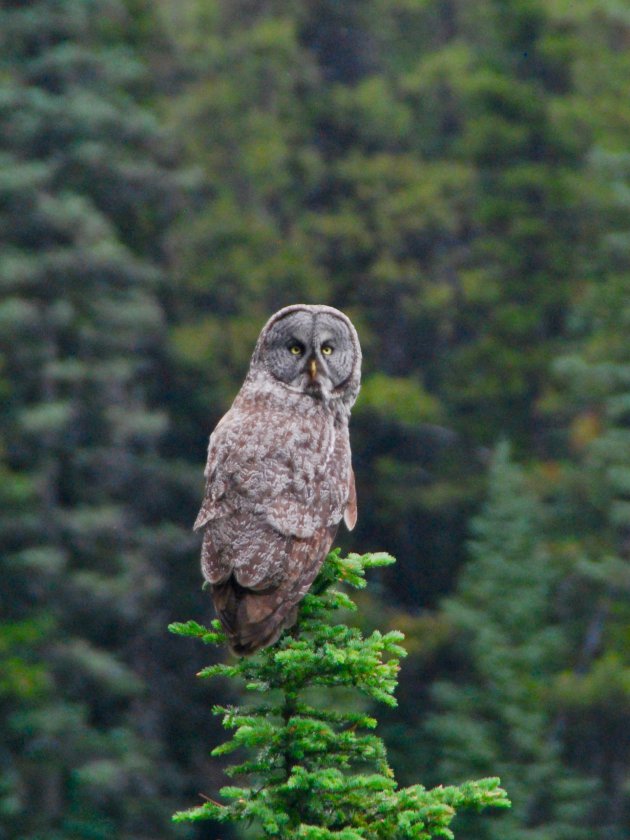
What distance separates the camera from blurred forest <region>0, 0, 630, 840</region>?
83.6ft

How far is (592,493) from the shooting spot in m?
27.5

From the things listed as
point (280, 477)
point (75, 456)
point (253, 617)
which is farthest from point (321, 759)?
point (75, 456)

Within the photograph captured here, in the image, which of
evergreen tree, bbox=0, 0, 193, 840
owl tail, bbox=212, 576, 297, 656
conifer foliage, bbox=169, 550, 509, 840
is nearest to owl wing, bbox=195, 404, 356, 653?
owl tail, bbox=212, 576, 297, 656

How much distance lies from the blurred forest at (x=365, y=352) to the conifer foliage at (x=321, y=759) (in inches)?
671

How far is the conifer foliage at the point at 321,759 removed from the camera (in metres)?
6.43

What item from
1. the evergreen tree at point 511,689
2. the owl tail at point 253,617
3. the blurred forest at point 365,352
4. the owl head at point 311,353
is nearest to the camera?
the owl tail at point 253,617

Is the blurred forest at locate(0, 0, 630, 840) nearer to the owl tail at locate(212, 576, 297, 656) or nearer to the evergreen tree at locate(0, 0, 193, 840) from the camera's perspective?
the evergreen tree at locate(0, 0, 193, 840)

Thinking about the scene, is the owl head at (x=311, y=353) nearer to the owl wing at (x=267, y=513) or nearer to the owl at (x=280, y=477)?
the owl at (x=280, y=477)

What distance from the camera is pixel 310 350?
8094 mm

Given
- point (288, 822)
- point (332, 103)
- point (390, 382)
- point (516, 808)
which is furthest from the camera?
Answer: point (332, 103)

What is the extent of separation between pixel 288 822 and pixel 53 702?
767 inches

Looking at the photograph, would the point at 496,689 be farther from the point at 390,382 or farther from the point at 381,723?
the point at 390,382

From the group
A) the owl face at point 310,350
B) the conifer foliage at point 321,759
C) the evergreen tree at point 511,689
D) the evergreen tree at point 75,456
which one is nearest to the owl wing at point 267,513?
the conifer foliage at point 321,759

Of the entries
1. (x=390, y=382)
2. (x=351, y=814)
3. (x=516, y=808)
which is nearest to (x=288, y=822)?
(x=351, y=814)
